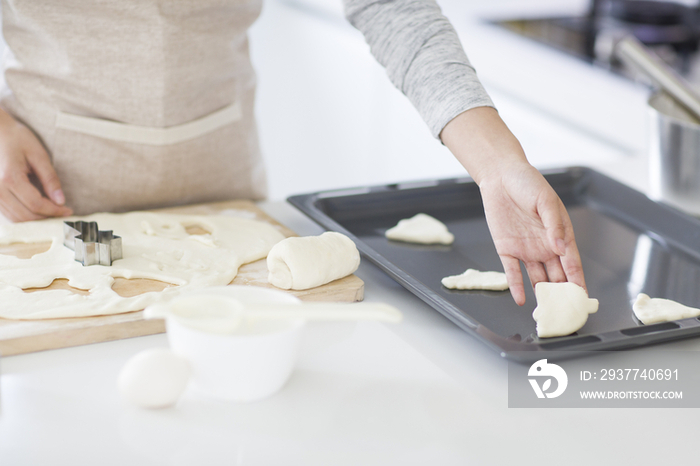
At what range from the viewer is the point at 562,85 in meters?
2.04

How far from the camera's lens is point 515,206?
0.89 meters

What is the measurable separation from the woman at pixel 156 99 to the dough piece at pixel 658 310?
12cm

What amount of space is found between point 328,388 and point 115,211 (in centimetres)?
65

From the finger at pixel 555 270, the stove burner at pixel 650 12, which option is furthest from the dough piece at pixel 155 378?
the stove burner at pixel 650 12

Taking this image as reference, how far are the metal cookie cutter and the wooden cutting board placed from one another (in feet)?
0.15

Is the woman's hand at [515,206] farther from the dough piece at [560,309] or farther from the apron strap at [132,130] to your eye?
the apron strap at [132,130]

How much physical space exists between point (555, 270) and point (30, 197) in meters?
0.78

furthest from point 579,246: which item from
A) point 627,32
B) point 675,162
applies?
point 627,32

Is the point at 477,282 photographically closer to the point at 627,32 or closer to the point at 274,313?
the point at 274,313

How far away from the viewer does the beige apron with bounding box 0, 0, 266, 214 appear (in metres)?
1.04

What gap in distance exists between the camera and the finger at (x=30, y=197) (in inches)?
39.8

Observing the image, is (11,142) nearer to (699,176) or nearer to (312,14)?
(699,176)

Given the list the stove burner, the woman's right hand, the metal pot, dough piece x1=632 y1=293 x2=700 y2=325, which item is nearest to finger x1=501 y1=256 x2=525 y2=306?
dough piece x1=632 y1=293 x2=700 y2=325

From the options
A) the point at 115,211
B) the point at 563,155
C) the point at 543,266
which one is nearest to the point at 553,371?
the point at 543,266
